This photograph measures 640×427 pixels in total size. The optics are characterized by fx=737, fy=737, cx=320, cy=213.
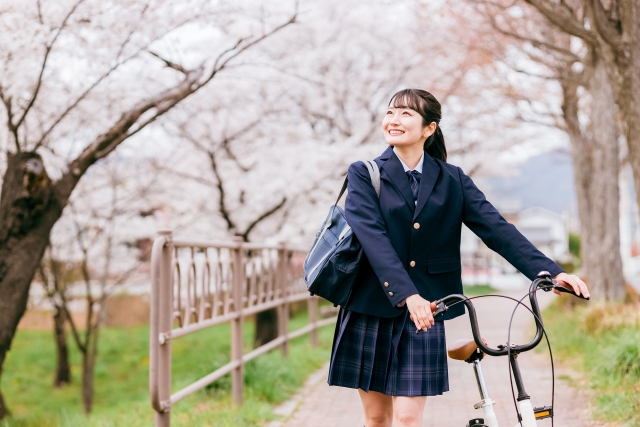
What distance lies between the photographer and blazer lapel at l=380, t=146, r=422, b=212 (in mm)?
Result: 2826

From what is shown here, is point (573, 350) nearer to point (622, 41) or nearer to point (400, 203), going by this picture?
point (622, 41)

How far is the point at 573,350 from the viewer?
7750 mm

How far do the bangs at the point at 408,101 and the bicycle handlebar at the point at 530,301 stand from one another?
827 millimetres

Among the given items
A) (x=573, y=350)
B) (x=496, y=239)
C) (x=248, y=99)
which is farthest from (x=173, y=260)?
(x=248, y=99)

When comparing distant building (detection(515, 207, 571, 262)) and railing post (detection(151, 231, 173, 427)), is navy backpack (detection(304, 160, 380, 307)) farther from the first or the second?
distant building (detection(515, 207, 571, 262))

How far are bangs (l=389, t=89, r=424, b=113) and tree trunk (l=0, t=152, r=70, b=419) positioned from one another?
4.35 metres

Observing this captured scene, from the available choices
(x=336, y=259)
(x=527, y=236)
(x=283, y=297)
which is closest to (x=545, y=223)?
(x=527, y=236)

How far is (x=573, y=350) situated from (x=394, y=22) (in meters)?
8.89

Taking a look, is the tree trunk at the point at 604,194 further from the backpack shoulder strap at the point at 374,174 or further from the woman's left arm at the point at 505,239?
the backpack shoulder strap at the point at 374,174

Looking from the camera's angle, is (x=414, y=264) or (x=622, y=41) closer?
(x=414, y=264)

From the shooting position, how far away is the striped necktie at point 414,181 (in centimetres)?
286

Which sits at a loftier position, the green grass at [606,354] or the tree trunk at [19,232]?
the tree trunk at [19,232]

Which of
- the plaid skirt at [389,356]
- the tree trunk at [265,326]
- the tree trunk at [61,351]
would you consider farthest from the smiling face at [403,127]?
the tree trunk at [61,351]

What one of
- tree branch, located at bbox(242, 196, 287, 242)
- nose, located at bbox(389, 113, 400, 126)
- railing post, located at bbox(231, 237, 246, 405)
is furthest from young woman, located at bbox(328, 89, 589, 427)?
tree branch, located at bbox(242, 196, 287, 242)
